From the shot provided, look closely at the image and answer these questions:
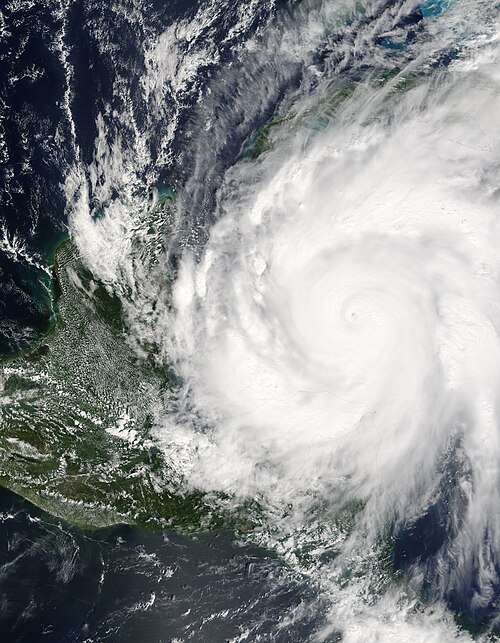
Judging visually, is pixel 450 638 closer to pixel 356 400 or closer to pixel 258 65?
pixel 356 400

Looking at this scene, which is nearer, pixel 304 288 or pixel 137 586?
pixel 304 288

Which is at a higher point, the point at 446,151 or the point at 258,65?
the point at 258,65

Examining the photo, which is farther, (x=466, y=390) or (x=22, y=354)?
(x=22, y=354)

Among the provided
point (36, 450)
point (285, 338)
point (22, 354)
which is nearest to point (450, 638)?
point (285, 338)

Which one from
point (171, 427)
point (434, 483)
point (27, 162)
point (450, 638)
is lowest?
point (450, 638)

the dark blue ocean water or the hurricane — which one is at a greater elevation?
the hurricane

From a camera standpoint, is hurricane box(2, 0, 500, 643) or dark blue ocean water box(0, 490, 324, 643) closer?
hurricane box(2, 0, 500, 643)

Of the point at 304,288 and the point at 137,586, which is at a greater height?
the point at 304,288
